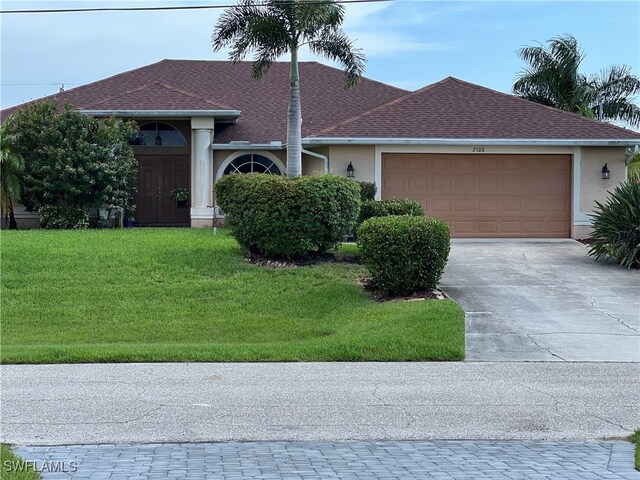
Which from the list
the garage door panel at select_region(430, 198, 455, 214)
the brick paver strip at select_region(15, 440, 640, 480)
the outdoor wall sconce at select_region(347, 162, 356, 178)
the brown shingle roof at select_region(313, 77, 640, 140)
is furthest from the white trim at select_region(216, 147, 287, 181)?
the brick paver strip at select_region(15, 440, 640, 480)

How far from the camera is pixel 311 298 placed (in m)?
15.1

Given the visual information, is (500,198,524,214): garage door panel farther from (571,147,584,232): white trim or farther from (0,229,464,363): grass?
(0,229,464,363): grass

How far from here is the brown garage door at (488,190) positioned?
22.3 metres

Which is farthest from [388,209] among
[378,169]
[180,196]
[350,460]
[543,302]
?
[350,460]

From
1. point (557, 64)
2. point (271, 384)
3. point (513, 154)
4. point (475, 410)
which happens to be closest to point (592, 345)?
point (475, 410)

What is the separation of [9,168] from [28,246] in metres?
5.66

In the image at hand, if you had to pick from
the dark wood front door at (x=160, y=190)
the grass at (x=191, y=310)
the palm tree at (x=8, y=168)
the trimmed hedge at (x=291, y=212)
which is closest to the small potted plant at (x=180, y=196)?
the dark wood front door at (x=160, y=190)

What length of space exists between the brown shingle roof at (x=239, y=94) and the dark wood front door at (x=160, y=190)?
1.88 meters

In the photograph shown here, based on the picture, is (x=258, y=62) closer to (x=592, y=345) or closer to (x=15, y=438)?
(x=592, y=345)

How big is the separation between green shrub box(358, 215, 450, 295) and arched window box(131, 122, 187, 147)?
12746mm

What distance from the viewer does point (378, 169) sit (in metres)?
22.0

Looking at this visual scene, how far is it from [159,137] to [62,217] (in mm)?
4564

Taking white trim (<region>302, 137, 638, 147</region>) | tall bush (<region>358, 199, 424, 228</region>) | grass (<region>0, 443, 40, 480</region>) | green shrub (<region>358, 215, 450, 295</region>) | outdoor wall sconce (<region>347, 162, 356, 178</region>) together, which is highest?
white trim (<region>302, 137, 638, 147</region>)

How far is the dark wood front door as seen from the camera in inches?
1041
